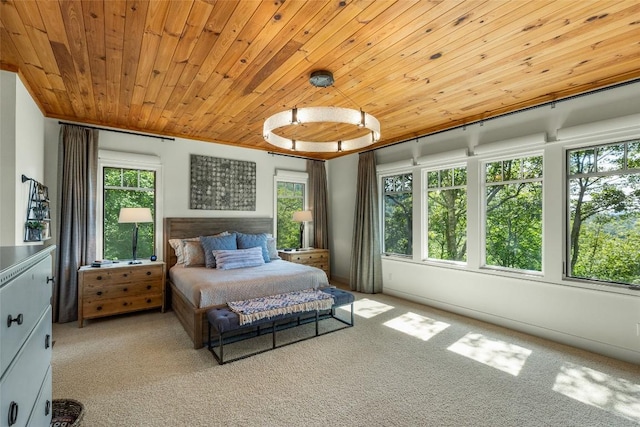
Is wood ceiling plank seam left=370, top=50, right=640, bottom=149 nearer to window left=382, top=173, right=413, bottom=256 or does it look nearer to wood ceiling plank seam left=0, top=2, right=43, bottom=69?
window left=382, top=173, right=413, bottom=256

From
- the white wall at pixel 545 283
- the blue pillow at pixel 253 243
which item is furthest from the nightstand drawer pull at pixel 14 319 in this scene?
the white wall at pixel 545 283

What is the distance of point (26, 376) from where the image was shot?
3.88ft

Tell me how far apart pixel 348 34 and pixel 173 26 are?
1.20 metres

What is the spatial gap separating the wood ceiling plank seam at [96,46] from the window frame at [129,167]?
103cm

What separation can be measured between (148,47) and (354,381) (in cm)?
310

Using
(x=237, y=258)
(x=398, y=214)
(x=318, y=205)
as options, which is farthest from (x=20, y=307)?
(x=318, y=205)

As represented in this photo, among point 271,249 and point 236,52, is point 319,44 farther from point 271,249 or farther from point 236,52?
point 271,249

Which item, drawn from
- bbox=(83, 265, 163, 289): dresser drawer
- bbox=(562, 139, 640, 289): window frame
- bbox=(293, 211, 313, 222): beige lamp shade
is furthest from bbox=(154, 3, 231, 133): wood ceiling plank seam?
bbox=(562, 139, 640, 289): window frame

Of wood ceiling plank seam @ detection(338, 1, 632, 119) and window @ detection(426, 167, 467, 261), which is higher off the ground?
wood ceiling plank seam @ detection(338, 1, 632, 119)

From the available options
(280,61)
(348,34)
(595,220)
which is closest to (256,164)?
(280,61)

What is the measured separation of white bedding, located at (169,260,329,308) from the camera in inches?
125

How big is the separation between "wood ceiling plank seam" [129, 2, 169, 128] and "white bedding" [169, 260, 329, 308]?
6.87ft

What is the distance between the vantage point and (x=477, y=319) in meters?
3.92

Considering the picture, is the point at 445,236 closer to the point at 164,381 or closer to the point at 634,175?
the point at 634,175
